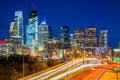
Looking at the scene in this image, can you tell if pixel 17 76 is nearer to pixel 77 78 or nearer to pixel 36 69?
pixel 77 78

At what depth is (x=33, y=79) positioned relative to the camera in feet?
220

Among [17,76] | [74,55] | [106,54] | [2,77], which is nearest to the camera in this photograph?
[2,77]

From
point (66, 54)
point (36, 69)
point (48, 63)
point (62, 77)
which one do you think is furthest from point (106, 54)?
point (62, 77)

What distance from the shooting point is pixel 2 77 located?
63688mm

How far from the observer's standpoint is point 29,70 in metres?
82.6

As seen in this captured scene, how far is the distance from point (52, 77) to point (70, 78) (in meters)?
4.14

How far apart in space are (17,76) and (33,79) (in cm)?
366

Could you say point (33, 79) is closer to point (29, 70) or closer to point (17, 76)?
point (17, 76)

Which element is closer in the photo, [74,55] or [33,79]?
[33,79]

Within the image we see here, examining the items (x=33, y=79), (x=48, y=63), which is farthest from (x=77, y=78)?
(x=48, y=63)

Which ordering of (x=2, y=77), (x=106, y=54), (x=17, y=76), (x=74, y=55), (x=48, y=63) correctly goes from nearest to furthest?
1. (x=2, y=77)
2. (x=17, y=76)
3. (x=48, y=63)
4. (x=74, y=55)
5. (x=106, y=54)

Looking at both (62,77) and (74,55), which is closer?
(62,77)

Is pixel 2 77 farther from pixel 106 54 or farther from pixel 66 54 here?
pixel 106 54

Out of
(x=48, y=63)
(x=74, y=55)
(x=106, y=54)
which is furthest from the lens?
(x=106, y=54)
